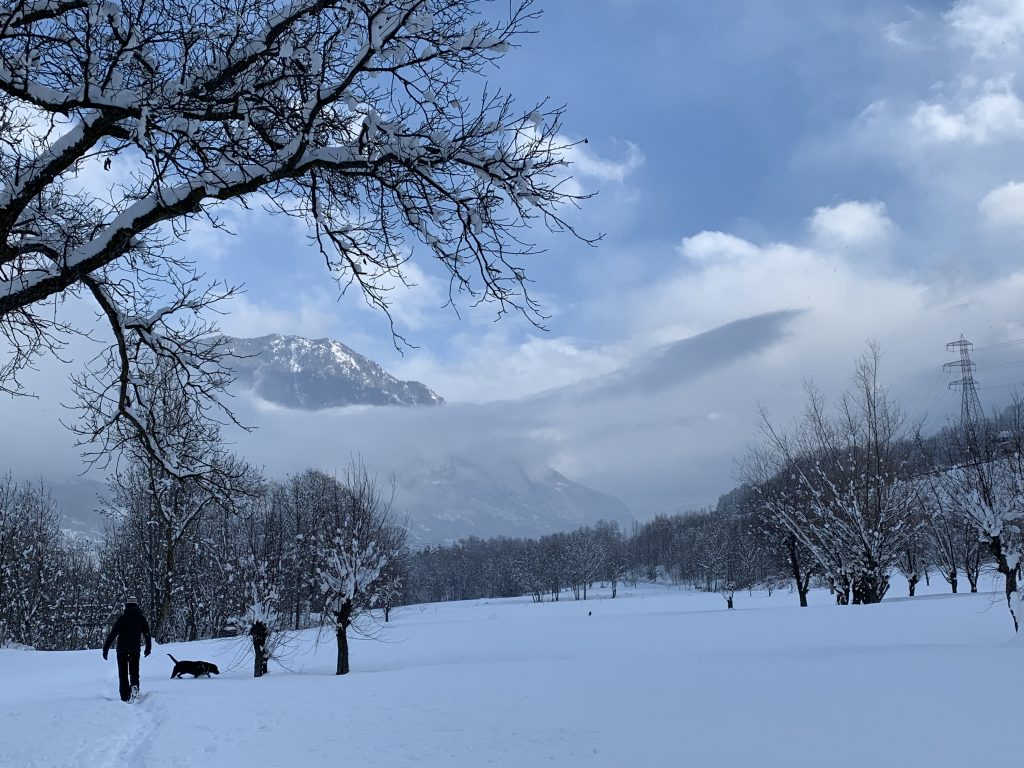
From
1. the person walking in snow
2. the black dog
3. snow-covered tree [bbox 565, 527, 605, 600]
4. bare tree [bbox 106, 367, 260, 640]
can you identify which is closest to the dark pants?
the person walking in snow

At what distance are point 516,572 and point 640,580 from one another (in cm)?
3047

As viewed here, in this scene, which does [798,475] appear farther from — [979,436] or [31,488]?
[31,488]

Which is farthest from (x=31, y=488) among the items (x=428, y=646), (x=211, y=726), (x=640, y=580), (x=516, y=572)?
(x=640, y=580)

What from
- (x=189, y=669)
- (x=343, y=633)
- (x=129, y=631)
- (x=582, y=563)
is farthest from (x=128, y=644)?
(x=582, y=563)

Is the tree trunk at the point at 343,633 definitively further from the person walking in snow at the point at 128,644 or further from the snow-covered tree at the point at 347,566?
the person walking in snow at the point at 128,644

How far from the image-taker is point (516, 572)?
4840 inches

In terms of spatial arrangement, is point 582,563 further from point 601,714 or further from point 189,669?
point 601,714

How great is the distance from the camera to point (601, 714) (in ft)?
27.0

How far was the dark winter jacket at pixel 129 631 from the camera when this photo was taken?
1180cm

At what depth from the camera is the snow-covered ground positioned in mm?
6270

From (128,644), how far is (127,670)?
0.48 meters

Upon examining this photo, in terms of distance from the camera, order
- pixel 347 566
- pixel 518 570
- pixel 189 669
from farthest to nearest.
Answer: pixel 518 570
pixel 347 566
pixel 189 669

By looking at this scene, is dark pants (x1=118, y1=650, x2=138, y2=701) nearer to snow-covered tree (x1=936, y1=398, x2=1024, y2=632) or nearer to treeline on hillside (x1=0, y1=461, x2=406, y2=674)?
treeline on hillside (x1=0, y1=461, x2=406, y2=674)

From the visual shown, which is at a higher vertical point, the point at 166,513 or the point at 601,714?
the point at 166,513
